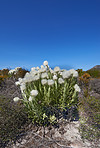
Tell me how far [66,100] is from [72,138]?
0.88m

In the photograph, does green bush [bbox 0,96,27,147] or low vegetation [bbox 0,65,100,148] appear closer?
low vegetation [bbox 0,65,100,148]

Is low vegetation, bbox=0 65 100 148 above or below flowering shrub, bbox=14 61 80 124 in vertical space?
below

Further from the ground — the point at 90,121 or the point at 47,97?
the point at 47,97

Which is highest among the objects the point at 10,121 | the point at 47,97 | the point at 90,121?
the point at 47,97

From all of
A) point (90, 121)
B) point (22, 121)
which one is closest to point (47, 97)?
point (22, 121)

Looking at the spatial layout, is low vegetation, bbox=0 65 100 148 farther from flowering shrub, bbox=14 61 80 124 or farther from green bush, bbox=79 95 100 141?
flowering shrub, bbox=14 61 80 124

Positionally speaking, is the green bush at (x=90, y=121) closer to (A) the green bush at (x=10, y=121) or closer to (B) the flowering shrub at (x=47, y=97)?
(B) the flowering shrub at (x=47, y=97)

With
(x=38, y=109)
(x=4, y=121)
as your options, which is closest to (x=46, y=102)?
(x=38, y=109)

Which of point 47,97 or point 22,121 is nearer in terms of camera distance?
point 47,97

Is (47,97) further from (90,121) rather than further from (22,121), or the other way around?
(90,121)

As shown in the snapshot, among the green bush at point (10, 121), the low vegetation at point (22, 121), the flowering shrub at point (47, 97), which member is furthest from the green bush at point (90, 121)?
the green bush at point (10, 121)

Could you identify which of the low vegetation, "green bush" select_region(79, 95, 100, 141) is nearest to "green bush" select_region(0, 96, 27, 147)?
the low vegetation

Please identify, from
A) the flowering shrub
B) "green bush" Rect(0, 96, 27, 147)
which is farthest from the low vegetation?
the flowering shrub

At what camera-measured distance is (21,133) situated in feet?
8.57
